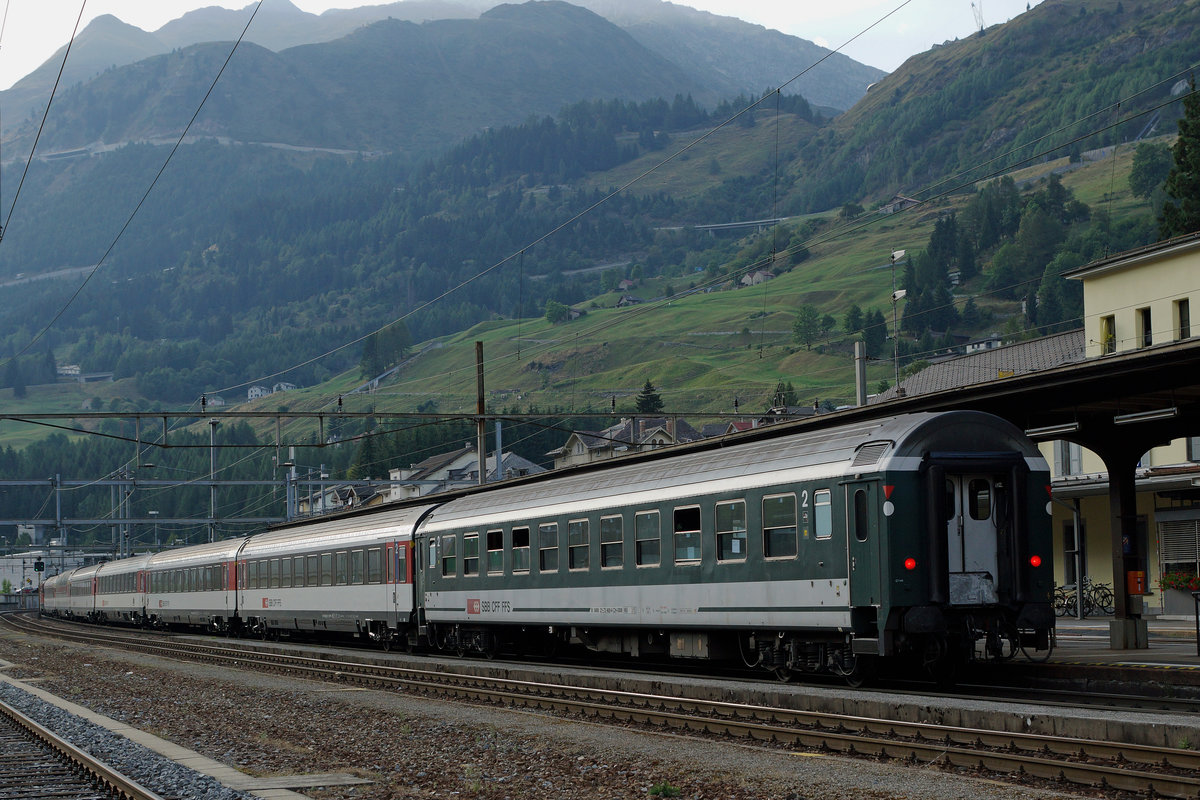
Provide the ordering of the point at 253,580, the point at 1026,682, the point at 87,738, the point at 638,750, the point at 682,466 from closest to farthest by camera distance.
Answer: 1. the point at 638,750
2. the point at 87,738
3. the point at 1026,682
4. the point at 682,466
5. the point at 253,580

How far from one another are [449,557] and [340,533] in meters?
7.93

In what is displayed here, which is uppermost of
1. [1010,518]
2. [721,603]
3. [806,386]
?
[806,386]

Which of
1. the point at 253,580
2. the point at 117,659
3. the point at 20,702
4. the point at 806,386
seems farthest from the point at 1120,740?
the point at 806,386

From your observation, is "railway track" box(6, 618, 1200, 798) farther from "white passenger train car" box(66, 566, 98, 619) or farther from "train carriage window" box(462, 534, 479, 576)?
"white passenger train car" box(66, 566, 98, 619)

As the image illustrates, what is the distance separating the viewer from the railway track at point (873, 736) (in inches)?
440

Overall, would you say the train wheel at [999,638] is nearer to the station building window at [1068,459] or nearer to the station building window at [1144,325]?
the station building window at [1068,459]

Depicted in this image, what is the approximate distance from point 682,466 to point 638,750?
8.48 m

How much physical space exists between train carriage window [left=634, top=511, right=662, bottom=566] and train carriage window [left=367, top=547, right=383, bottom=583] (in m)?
12.5

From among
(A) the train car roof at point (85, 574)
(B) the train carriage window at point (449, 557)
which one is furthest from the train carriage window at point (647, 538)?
(A) the train car roof at point (85, 574)

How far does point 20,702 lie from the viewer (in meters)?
22.8

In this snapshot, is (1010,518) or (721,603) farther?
(721,603)

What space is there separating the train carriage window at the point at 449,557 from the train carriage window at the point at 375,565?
3833 mm

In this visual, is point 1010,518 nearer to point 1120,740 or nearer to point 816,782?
point 1120,740

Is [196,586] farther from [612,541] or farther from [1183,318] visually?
[1183,318]
